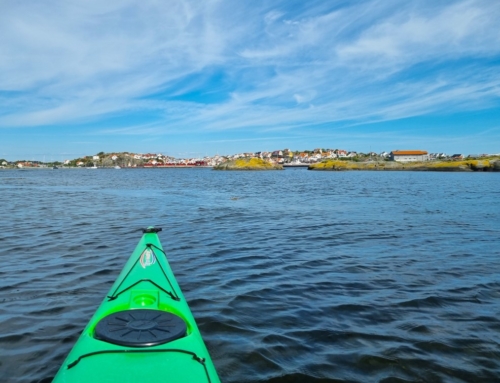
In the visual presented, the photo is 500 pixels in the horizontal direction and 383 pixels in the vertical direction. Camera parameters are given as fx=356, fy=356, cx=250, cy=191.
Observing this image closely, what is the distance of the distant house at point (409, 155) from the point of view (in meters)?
174

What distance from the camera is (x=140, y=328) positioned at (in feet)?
12.7

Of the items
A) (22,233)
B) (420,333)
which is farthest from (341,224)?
(22,233)

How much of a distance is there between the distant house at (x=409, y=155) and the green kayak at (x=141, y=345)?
186404 millimetres

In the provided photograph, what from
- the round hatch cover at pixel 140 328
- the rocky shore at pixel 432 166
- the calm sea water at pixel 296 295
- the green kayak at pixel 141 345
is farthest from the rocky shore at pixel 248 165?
the round hatch cover at pixel 140 328

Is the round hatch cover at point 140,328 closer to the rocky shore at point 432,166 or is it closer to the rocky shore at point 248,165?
the rocky shore at point 432,166

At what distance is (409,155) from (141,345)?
190 m

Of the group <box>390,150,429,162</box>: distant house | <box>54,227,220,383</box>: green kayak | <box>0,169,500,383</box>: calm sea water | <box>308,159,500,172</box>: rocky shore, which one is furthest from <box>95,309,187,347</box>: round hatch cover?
<box>390,150,429,162</box>: distant house

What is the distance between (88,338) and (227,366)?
1950 millimetres

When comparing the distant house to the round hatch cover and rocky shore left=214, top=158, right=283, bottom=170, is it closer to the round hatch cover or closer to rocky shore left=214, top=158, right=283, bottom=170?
rocky shore left=214, top=158, right=283, bottom=170

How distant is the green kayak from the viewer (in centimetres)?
321

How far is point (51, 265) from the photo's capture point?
31.3 feet

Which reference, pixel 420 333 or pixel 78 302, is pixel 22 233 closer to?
pixel 78 302

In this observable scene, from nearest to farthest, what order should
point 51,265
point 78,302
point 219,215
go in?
point 78,302 < point 51,265 < point 219,215

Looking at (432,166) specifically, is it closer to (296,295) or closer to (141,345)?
(296,295)
